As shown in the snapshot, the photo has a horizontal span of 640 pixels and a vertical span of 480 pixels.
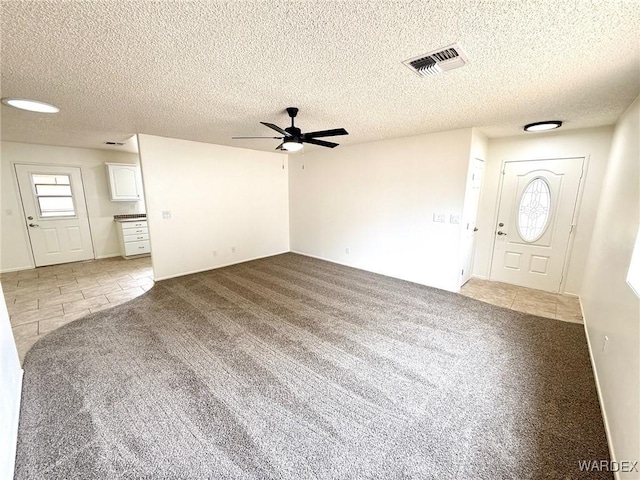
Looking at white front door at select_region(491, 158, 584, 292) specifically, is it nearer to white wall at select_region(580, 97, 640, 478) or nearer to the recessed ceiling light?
white wall at select_region(580, 97, 640, 478)

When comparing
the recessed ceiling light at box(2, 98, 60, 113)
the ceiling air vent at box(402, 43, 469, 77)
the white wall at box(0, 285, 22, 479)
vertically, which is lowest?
the white wall at box(0, 285, 22, 479)

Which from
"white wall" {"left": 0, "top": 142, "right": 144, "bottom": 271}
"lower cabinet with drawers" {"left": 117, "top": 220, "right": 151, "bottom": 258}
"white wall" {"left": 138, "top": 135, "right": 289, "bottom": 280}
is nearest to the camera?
"white wall" {"left": 138, "top": 135, "right": 289, "bottom": 280}

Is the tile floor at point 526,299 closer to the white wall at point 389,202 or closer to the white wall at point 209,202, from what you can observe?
the white wall at point 389,202

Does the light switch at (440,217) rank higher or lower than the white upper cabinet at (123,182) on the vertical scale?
lower

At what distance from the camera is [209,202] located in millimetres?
5090

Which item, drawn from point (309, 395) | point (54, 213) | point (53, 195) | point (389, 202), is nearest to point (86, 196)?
point (53, 195)

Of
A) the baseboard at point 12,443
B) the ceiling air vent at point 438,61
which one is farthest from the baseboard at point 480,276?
the baseboard at point 12,443

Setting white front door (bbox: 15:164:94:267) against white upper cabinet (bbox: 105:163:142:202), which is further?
white upper cabinet (bbox: 105:163:142:202)

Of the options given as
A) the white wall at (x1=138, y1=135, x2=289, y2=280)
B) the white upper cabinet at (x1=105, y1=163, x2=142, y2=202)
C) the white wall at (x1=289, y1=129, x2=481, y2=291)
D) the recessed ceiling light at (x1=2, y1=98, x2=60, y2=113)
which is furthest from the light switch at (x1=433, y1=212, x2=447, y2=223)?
the white upper cabinet at (x1=105, y1=163, x2=142, y2=202)

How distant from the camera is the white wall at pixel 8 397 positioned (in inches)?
54.8

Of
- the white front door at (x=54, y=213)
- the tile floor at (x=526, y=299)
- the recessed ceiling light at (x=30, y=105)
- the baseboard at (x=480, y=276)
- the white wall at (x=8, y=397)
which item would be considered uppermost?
the recessed ceiling light at (x=30, y=105)

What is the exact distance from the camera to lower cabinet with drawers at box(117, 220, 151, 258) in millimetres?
6004

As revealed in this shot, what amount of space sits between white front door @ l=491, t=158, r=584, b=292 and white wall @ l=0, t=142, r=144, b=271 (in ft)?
26.7

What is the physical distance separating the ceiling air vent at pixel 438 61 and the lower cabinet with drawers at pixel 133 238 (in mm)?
6371
